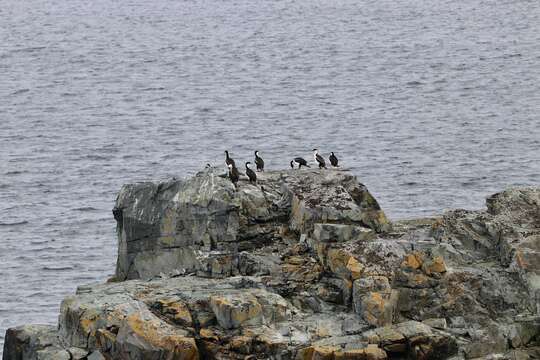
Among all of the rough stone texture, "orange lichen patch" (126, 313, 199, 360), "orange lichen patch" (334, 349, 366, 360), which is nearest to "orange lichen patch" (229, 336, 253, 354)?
"orange lichen patch" (126, 313, 199, 360)

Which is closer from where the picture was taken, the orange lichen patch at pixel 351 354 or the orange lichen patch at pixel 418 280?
the orange lichen patch at pixel 351 354

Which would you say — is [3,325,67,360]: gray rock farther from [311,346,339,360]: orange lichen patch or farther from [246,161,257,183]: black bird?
[246,161,257,183]: black bird

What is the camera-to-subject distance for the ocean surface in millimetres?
85000

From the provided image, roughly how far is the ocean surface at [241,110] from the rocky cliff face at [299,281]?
18.0 m

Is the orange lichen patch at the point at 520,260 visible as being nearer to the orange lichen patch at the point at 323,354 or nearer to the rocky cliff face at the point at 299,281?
the rocky cliff face at the point at 299,281

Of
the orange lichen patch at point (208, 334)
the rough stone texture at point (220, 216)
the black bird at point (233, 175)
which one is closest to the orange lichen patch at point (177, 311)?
the orange lichen patch at point (208, 334)

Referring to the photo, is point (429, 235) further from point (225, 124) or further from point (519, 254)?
point (225, 124)

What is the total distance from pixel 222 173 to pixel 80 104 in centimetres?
8371

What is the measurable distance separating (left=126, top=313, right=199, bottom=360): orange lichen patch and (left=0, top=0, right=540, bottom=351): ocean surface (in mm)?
22585

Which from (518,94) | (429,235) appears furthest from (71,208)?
(518,94)

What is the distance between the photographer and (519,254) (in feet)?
157

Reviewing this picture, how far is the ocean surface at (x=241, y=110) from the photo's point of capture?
85000mm

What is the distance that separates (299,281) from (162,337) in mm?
5969

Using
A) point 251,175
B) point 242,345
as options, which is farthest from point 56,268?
point 242,345
